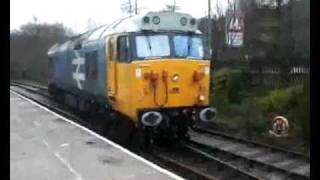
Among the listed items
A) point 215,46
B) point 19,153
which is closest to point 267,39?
point 215,46

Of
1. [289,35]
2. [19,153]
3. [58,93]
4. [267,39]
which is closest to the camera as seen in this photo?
[19,153]

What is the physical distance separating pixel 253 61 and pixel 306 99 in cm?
979

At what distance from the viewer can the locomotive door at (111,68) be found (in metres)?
14.9

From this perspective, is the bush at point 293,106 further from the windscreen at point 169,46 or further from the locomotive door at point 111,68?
the locomotive door at point 111,68

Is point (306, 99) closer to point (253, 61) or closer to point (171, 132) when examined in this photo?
point (171, 132)

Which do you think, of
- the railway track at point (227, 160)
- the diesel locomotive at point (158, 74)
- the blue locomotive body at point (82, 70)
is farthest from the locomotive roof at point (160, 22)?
the railway track at point (227, 160)

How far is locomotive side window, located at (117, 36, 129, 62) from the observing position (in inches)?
548

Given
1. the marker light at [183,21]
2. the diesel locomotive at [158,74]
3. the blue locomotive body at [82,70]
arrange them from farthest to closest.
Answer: the blue locomotive body at [82,70] < the marker light at [183,21] < the diesel locomotive at [158,74]

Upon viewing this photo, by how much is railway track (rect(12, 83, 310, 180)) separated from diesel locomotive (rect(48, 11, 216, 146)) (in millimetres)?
678

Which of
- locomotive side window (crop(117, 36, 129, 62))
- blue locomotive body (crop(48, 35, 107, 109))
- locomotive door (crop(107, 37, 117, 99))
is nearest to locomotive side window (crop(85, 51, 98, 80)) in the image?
blue locomotive body (crop(48, 35, 107, 109))

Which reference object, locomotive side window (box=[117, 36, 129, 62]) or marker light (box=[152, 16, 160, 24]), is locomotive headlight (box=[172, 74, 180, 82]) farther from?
marker light (box=[152, 16, 160, 24])

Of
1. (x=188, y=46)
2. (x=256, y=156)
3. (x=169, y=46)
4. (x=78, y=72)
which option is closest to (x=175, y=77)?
(x=169, y=46)

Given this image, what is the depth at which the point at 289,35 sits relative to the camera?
2350 centimetres

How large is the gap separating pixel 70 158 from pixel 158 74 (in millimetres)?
3216
